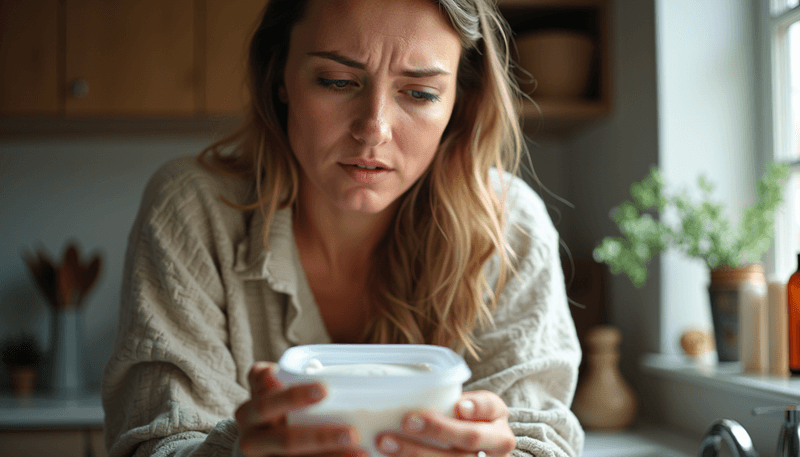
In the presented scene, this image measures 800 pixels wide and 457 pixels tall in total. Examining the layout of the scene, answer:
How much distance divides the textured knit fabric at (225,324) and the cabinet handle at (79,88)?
4.02 ft

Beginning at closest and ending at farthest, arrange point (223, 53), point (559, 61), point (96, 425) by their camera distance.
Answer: point (96, 425)
point (559, 61)
point (223, 53)

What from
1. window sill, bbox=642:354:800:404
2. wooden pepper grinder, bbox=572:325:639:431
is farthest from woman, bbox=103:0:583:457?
wooden pepper grinder, bbox=572:325:639:431

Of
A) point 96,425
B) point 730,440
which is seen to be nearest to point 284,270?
point 730,440

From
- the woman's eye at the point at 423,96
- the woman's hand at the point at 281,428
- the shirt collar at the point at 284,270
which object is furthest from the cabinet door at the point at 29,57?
the woman's hand at the point at 281,428

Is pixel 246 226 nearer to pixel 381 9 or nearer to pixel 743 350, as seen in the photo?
pixel 381 9

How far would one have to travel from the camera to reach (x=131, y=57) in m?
2.05

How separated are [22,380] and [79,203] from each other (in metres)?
0.65

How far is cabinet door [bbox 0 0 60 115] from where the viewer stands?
2.01 m

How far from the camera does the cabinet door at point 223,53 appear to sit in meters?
2.05

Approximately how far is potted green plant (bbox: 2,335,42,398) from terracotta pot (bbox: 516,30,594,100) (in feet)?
6.20

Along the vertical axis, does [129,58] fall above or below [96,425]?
above

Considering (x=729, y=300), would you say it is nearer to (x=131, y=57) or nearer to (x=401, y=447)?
(x=401, y=447)

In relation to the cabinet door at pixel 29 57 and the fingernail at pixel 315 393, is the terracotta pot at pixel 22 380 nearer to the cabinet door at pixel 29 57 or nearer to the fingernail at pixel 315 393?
the cabinet door at pixel 29 57

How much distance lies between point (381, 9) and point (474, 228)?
1.19ft
